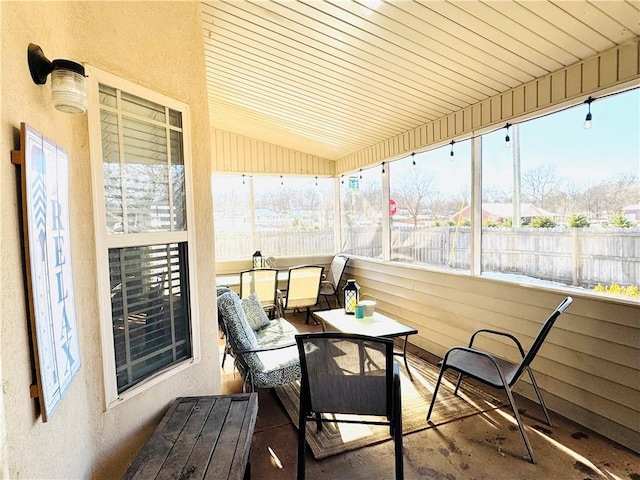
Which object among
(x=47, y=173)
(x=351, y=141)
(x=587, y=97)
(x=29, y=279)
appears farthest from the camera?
(x=351, y=141)

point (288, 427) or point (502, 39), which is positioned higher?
point (502, 39)

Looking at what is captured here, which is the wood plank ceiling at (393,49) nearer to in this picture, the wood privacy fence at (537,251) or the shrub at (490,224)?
the shrub at (490,224)

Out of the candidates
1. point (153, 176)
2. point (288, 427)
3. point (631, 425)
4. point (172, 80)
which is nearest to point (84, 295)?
point (153, 176)

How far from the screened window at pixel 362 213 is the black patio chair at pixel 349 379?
323 cm

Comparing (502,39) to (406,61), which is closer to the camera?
(502,39)

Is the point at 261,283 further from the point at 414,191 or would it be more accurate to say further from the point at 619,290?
the point at 619,290

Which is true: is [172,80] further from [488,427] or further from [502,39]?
[488,427]

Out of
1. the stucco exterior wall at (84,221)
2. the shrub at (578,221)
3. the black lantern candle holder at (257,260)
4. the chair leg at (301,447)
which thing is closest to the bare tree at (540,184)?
the shrub at (578,221)

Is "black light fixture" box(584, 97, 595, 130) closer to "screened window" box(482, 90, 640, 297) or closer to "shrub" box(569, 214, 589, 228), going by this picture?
"screened window" box(482, 90, 640, 297)

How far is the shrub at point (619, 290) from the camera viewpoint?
7.36 feet

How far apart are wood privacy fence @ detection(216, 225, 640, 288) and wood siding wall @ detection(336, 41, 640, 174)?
3.12 ft

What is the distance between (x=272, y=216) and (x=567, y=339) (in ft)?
14.7

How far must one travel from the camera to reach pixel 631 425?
2199 mm

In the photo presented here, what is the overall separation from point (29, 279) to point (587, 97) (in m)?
3.25
